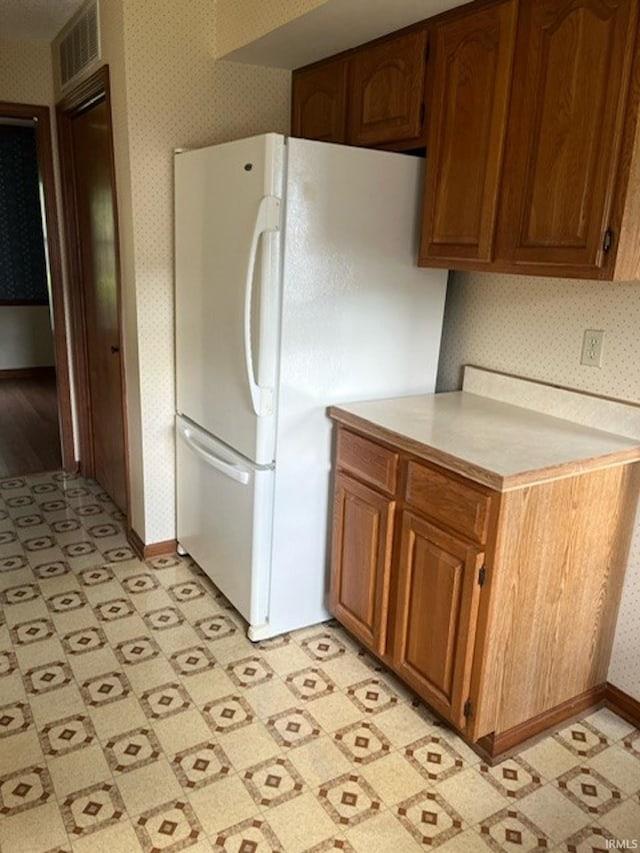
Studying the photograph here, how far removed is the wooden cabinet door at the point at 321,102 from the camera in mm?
2541

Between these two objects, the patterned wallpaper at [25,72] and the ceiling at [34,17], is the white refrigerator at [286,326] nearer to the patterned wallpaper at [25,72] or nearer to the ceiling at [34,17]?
the ceiling at [34,17]

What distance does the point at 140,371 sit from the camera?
2.79m

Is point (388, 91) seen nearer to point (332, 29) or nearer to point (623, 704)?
point (332, 29)

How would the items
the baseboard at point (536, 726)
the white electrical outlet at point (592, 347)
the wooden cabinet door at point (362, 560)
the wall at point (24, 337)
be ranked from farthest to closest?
1. the wall at point (24, 337)
2. the wooden cabinet door at point (362, 560)
3. the white electrical outlet at point (592, 347)
4. the baseboard at point (536, 726)

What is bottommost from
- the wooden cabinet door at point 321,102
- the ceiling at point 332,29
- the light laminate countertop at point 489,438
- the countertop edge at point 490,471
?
the countertop edge at point 490,471

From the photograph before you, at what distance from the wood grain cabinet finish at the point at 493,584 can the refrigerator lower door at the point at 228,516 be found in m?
0.35

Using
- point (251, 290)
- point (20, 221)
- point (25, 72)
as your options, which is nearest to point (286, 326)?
point (251, 290)

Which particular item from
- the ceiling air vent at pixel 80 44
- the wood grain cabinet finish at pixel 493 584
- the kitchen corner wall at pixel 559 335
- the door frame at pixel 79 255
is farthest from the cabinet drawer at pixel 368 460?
the ceiling air vent at pixel 80 44

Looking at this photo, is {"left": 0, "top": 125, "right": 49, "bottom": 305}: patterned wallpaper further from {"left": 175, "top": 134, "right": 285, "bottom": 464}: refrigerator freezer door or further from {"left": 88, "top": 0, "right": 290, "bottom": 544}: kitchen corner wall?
{"left": 175, "top": 134, "right": 285, "bottom": 464}: refrigerator freezer door

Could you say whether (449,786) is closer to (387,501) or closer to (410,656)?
(410,656)

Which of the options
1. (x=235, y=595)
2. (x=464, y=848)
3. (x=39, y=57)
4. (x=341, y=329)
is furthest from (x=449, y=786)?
(x=39, y=57)

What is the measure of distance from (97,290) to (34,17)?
1.21 meters

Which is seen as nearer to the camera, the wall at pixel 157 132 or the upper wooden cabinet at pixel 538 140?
the upper wooden cabinet at pixel 538 140

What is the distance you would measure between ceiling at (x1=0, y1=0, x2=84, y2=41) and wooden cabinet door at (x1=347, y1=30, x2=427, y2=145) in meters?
1.30
